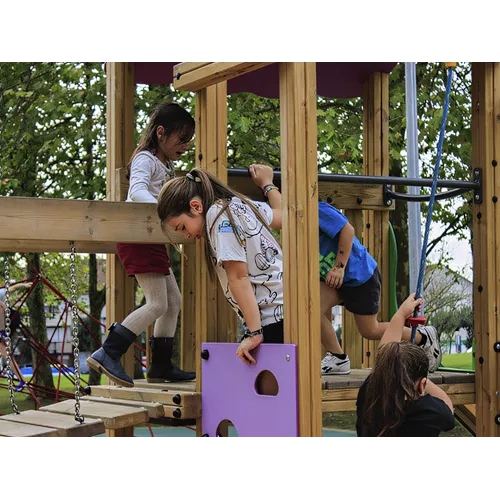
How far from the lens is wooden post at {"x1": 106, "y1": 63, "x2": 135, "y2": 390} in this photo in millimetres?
5254

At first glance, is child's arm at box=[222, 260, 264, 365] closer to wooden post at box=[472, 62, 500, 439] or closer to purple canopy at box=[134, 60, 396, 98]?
wooden post at box=[472, 62, 500, 439]

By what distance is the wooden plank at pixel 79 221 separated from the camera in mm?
3375

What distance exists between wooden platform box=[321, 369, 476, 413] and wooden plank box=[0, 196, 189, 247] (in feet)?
3.81

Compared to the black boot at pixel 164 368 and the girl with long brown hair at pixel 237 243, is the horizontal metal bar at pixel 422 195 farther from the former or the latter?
the black boot at pixel 164 368

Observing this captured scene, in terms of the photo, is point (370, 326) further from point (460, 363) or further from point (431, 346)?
point (460, 363)

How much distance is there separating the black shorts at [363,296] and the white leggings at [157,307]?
981 millimetres

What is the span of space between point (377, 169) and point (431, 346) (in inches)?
72.2

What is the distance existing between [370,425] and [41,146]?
353 inches

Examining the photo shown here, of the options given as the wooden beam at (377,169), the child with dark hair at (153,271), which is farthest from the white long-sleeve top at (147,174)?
the wooden beam at (377,169)

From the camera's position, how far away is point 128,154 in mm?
5402

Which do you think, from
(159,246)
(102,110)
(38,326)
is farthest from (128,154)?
(38,326)

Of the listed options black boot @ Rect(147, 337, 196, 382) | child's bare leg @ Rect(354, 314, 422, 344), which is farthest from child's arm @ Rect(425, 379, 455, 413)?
black boot @ Rect(147, 337, 196, 382)

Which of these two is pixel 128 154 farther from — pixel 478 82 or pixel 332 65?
pixel 478 82

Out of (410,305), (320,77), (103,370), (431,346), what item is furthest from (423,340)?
(320,77)
